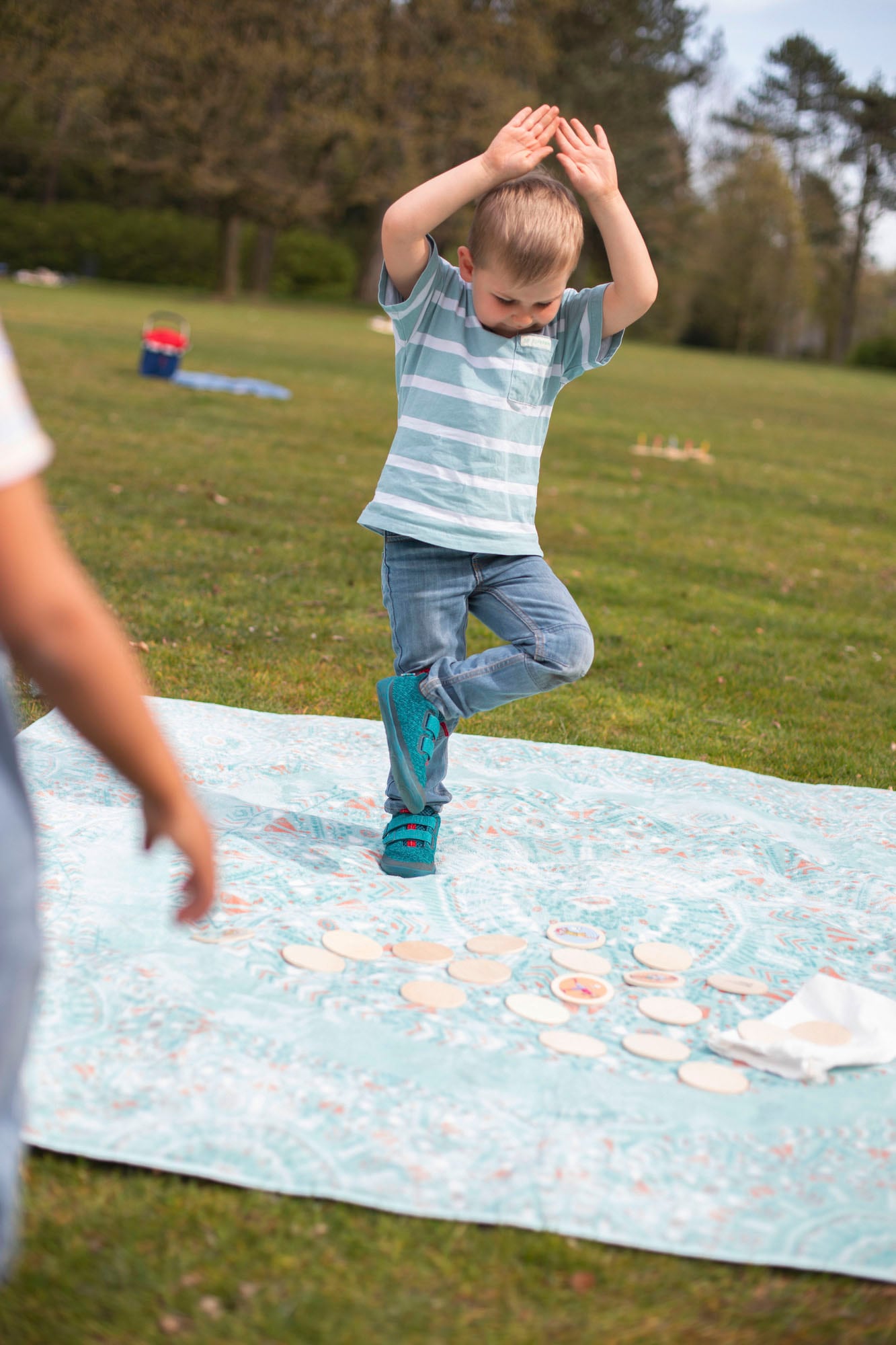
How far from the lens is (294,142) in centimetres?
3497

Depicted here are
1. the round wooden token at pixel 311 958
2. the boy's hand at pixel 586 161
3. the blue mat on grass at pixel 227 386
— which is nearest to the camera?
the round wooden token at pixel 311 958

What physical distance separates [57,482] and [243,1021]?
20.9ft

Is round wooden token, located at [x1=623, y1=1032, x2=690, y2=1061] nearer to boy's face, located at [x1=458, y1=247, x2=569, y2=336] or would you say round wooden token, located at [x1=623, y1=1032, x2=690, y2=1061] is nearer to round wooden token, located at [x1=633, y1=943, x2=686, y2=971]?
round wooden token, located at [x1=633, y1=943, x2=686, y2=971]

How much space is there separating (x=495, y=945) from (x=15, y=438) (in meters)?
1.92

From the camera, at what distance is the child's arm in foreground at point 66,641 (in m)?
1.09

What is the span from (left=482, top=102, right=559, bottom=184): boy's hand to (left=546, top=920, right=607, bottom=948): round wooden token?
1722mm

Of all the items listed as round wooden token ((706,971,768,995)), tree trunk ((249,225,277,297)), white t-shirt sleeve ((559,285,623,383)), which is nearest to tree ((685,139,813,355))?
tree trunk ((249,225,277,297))

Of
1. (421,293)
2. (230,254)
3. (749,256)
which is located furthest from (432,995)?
(749,256)

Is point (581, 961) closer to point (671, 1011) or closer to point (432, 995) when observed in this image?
point (671, 1011)

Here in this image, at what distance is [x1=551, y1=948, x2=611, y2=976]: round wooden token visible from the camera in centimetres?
271

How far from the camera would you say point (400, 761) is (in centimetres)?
316

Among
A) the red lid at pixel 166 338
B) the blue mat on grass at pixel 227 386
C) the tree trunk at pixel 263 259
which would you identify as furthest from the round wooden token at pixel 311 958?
the tree trunk at pixel 263 259

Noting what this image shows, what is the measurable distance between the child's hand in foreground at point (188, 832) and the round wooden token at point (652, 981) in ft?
5.05

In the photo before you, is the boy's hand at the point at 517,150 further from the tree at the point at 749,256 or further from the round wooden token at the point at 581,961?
the tree at the point at 749,256
